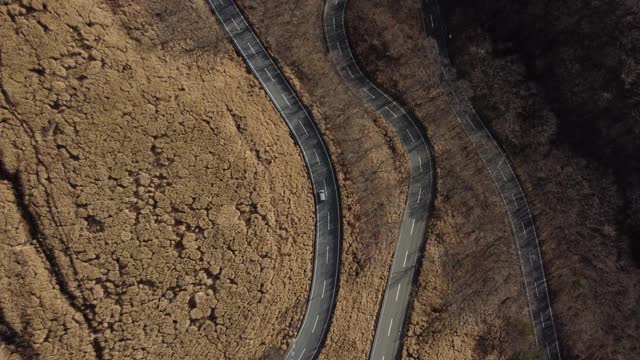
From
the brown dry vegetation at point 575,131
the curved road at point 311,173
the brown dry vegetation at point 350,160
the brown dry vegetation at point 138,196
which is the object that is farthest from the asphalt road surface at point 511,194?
the brown dry vegetation at point 138,196

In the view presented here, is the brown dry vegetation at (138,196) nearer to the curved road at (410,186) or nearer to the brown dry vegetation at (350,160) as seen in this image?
the brown dry vegetation at (350,160)

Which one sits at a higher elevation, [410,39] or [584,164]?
[410,39]

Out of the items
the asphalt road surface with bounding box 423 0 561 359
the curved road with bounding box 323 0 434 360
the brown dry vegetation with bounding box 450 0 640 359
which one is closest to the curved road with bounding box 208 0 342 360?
the curved road with bounding box 323 0 434 360

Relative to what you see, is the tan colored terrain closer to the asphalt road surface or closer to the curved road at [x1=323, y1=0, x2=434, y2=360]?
the curved road at [x1=323, y1=0, x2=434, y2=360]

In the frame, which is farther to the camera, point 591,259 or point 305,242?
point 591,259

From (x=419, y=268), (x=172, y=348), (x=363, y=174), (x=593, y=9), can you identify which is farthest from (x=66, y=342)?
(x=593, y=9)

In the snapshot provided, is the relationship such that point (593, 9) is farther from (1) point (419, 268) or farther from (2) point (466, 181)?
(1) point (419, 268)

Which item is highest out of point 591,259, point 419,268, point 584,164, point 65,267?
point 584,164

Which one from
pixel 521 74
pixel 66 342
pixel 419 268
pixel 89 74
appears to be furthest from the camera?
pixel 521 74

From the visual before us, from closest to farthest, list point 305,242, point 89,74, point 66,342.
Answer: point 66,342, point 89,74, point 305,242
